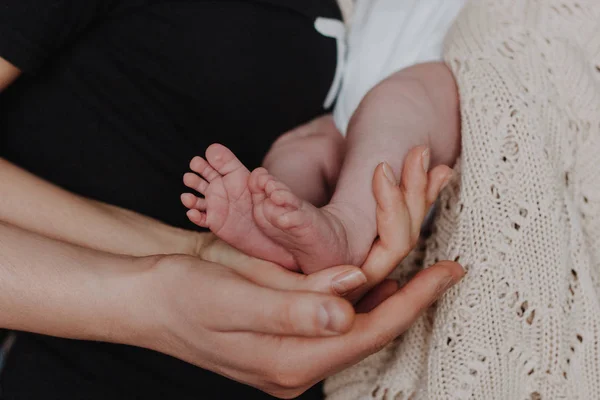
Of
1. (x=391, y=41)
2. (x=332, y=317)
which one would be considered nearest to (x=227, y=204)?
(x=332, y=317)

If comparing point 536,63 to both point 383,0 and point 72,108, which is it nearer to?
point 383,0

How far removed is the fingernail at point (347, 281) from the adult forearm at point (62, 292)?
212 mm

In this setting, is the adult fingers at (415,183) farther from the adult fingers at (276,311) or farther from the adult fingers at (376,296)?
the adult fingers at (276,311)

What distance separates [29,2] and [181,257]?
14.0 inches

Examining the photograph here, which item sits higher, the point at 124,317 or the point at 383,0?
the point at 383,0

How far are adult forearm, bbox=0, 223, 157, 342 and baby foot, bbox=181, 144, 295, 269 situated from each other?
0.08 m

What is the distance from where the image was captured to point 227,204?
632 millimetres

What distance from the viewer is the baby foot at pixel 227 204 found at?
0.62 metres

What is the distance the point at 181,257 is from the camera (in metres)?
0.63

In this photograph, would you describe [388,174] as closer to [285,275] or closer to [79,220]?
[285,275]

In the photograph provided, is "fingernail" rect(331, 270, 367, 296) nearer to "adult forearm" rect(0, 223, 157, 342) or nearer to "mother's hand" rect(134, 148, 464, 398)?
"mother's hand" rect(134, 148, 464, 398)

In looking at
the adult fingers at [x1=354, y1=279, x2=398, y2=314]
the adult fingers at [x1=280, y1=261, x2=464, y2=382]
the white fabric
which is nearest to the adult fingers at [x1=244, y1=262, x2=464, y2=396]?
the adult fingers at [x1=280, y1=261, x2=464, y2=382]

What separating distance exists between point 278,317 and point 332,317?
6 centimetres

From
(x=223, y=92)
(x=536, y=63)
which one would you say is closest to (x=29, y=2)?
(x=223, y=92)
